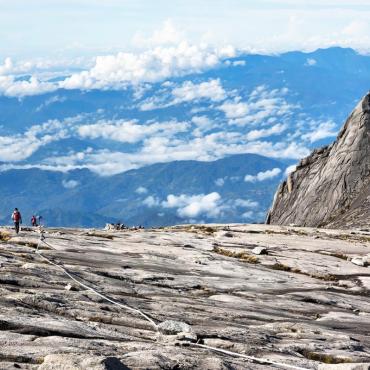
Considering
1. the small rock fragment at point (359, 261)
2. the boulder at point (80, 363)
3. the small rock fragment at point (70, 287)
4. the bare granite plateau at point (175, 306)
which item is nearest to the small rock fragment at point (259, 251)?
the bare granite plateau at point (175, 306)

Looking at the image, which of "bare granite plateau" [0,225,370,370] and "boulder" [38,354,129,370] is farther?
"bare granite plateau" [0,225,370,370]

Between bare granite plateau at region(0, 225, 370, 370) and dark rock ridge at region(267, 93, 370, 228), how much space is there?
231 feet

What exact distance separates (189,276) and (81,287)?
41.0ft

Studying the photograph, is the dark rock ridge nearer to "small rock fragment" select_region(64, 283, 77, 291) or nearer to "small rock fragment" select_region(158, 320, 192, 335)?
"small rock fragment" select_region(64, 283, 77, 291)

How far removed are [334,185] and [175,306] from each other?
113m

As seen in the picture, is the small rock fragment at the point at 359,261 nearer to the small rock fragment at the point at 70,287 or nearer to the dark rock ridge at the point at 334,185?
the small rock fragment at the point at 70,287

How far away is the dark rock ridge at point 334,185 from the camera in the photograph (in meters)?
136

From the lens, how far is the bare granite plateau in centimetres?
2362

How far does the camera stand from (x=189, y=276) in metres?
47.5

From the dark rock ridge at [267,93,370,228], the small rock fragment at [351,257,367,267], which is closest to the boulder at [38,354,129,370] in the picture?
the small rock fragment at [351,257,367,267]

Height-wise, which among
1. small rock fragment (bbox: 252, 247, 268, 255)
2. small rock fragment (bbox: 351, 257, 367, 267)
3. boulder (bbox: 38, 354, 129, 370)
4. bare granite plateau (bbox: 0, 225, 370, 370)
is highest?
boulder (bbox: 38, 354, 129, 370)

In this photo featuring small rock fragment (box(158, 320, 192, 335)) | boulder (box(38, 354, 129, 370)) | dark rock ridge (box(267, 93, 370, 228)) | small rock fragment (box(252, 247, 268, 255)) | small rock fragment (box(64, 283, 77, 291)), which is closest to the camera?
boulder (box(38, 354, 129, 370))

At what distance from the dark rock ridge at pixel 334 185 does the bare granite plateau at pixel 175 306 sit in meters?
70.3

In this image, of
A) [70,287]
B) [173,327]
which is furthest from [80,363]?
[70,287]
